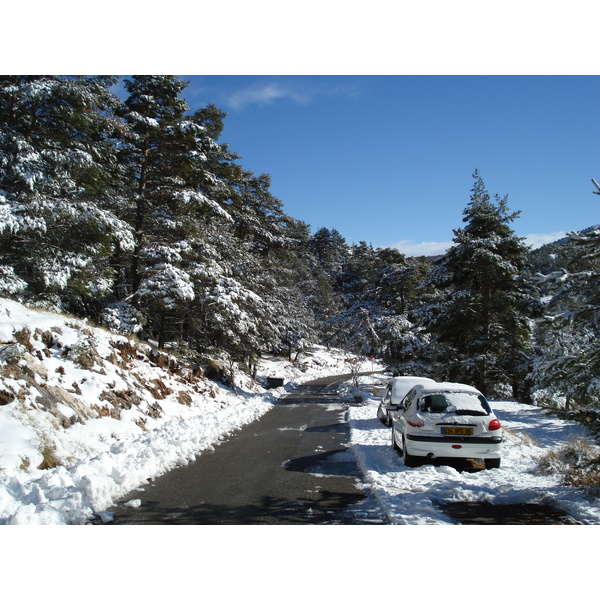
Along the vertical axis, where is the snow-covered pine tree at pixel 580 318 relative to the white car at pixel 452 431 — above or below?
above

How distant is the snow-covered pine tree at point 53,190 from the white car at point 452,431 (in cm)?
1075

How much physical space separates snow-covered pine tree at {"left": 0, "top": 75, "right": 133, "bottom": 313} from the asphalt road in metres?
7.67

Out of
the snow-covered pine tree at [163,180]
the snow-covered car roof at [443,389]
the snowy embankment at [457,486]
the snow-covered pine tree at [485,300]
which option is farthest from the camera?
the snow-covered pine tree at [485,300]

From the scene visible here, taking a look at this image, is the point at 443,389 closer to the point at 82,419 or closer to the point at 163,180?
the point at 82,419

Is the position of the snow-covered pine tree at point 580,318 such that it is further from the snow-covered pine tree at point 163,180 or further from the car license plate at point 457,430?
the snow-covered pine tree at point 163,180

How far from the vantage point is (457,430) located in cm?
788

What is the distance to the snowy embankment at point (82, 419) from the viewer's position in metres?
5.64

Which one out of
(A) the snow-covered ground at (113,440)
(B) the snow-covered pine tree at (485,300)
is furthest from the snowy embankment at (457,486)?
(B) the snow-covered pine tree at (485,300)

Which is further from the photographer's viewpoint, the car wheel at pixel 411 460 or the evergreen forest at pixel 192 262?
the evergreen forest at pixel 192 262

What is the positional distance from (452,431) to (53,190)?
13.6 meters

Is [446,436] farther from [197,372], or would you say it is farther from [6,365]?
[197,372]

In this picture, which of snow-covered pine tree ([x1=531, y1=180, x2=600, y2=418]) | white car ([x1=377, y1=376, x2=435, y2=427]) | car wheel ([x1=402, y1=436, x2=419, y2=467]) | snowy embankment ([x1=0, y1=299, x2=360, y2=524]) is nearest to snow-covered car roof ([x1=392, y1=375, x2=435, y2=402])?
white car ([x1=377, y1=376, x2=435, y2=427])

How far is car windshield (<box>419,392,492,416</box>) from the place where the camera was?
8070mm

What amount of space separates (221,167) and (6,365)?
21.2 meters
